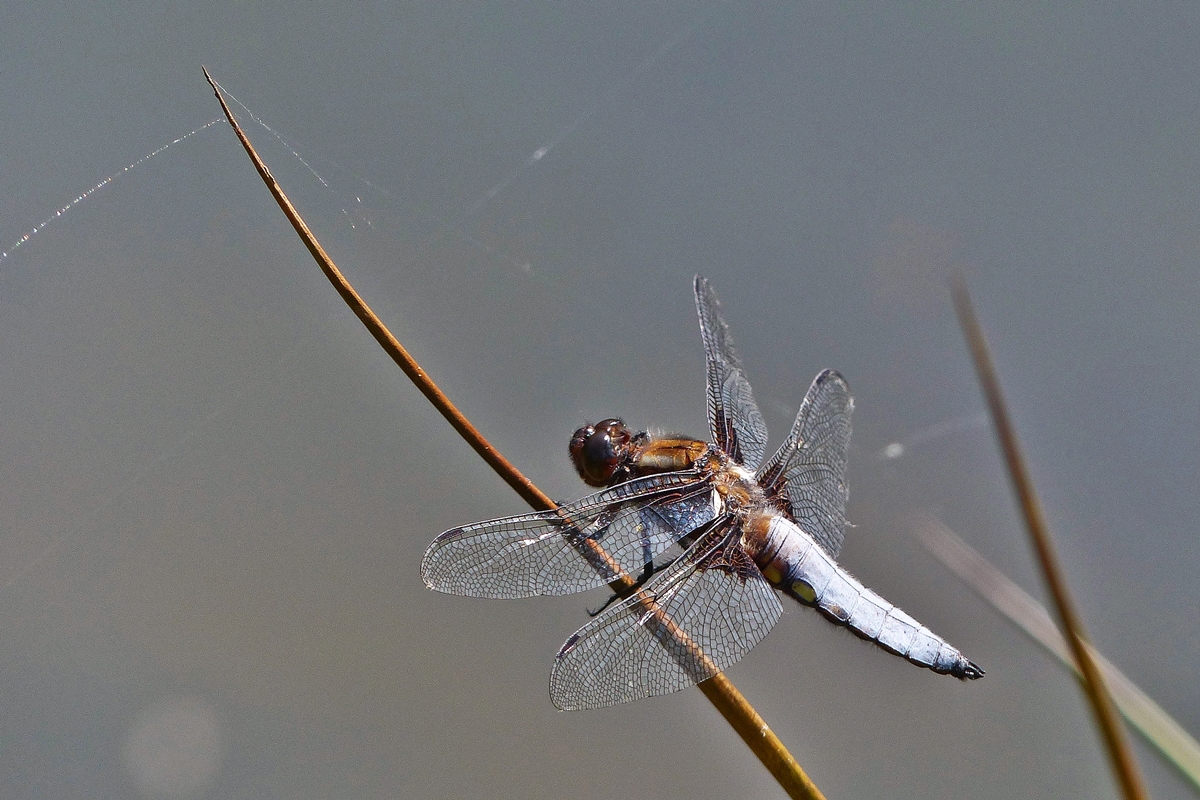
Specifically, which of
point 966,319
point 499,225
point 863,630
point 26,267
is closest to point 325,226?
point 499,225

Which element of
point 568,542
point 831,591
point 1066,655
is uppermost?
point 568,542

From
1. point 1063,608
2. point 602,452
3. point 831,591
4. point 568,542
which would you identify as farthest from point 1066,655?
point 602,452

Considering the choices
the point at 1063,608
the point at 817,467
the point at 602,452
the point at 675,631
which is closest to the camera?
the point at 1063,608

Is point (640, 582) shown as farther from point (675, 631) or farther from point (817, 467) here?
point (817, 467)

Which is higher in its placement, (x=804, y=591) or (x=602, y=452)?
(x=602, y=452)

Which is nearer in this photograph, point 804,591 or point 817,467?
point 804,591

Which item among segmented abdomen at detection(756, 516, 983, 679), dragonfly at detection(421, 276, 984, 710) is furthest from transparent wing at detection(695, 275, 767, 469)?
segmented abdomen at detection(756, 516, 983, 679)

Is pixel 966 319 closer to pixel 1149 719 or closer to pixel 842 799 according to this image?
pixel 1149 719
